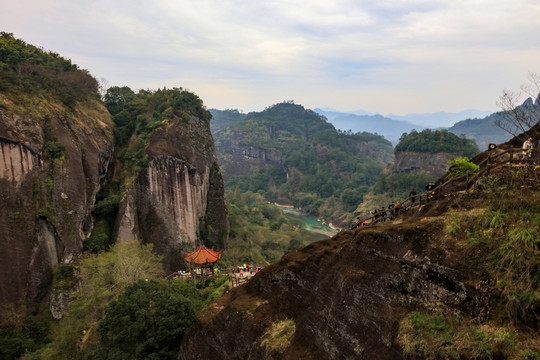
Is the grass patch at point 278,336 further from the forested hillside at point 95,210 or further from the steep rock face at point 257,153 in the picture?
the steep rock face at point 257,153

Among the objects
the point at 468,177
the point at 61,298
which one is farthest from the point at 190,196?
the point at 468,177

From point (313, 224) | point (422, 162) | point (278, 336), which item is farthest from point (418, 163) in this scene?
point (278, 336)

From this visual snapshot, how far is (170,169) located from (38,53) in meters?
23.4

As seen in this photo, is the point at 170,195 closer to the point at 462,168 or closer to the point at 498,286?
the point at 462,168

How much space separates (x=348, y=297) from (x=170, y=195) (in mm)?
32924

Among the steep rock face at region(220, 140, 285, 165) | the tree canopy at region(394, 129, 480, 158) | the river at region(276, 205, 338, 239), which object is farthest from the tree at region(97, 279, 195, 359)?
the steep rock face at region(220, 140, 285, 165)

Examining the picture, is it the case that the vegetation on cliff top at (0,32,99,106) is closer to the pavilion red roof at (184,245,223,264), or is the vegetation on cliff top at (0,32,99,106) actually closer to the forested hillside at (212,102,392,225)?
the pavilion red roof at (184,245,223,264)

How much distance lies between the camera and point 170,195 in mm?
38938

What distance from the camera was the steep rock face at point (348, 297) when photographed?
7.81 meters

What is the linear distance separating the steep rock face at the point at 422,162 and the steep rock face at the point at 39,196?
85188 millimetres

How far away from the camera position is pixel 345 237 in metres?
11.8

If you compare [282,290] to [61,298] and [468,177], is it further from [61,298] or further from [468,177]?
[61,298]

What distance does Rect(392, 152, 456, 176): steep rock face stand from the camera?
89.2 metres

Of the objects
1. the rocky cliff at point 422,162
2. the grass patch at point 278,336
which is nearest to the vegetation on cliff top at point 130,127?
the grass patch at point 278,336
